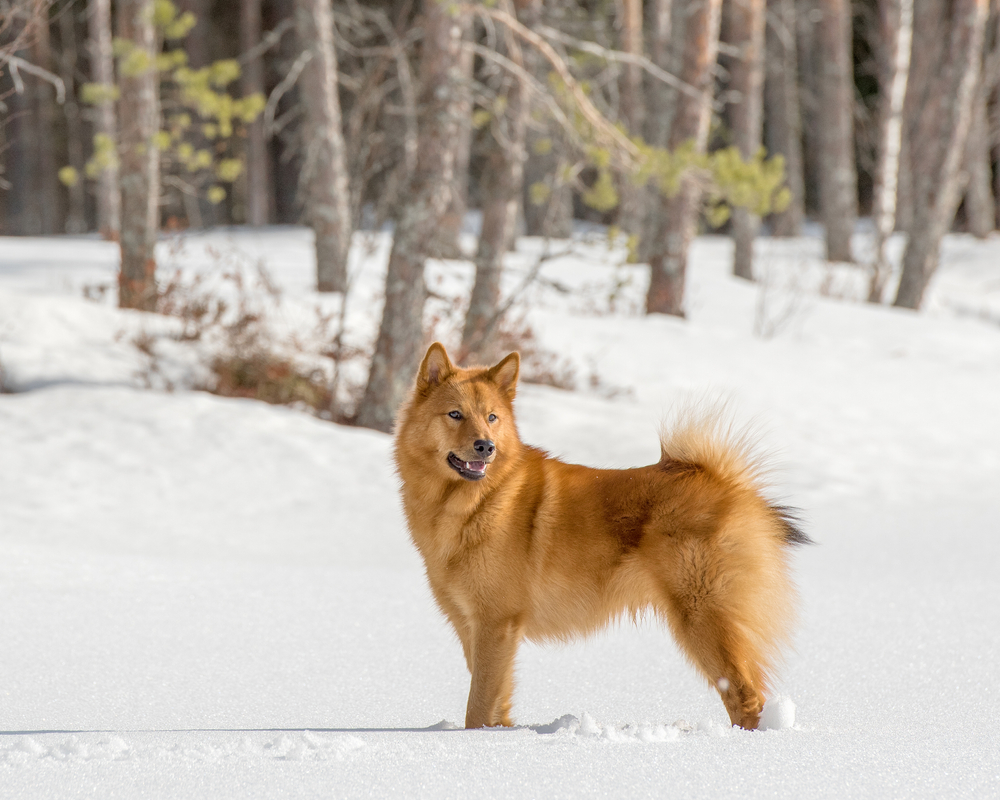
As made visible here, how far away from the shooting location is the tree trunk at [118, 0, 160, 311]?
9.70 meters

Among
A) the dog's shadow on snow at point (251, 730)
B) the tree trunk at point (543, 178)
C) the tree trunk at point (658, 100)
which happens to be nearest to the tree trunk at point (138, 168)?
the tree trunk at point (543, 178)

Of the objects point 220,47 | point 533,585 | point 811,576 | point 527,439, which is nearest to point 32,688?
point 533,585

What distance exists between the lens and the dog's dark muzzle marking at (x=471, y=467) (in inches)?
134

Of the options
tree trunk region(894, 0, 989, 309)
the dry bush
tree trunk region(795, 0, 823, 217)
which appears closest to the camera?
the dry bush

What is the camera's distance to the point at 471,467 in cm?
Result: 342

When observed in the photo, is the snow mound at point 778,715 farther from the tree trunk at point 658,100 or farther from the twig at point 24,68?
the tree trunk at point 658,100

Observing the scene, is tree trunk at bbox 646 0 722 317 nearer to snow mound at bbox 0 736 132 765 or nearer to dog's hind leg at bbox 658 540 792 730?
dog's hind leg at bbox 658 540 792 730

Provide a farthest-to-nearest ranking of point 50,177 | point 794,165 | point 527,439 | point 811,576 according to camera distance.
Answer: point 50,177, point 794,165, point 527,439, point 811,576

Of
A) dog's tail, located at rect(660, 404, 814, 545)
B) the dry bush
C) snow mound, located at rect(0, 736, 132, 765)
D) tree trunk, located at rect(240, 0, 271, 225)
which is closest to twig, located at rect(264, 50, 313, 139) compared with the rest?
the dry bush

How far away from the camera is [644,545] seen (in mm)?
3213

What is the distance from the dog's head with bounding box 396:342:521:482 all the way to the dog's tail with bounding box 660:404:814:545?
608 mm

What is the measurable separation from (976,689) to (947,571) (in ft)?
7.94

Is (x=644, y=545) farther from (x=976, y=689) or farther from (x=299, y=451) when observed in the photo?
(x=299, y=451)

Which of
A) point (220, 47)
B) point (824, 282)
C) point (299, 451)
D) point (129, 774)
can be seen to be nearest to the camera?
point (129, 774)
